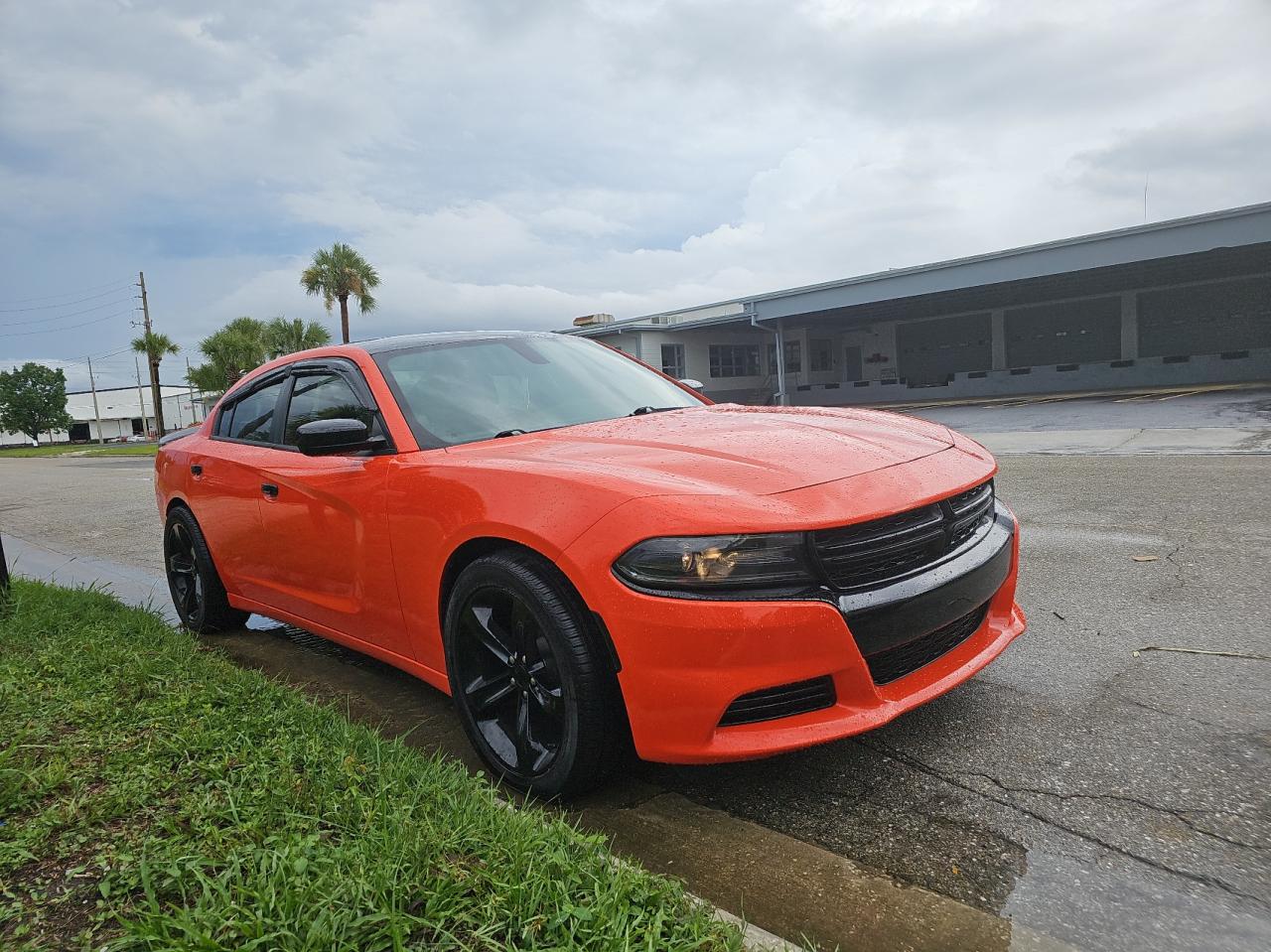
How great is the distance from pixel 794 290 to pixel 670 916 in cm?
2556

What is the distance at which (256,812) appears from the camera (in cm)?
204

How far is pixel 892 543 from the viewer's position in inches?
89.4

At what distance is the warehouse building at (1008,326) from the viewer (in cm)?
2072

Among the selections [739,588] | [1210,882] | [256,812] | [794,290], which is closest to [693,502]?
[739,588]

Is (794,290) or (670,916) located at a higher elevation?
(794,290)

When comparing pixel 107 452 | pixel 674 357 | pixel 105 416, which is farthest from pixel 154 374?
pixel 105 416

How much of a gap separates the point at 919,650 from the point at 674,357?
31713 millimetres

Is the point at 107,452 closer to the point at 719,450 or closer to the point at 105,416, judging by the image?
the point at 719,450

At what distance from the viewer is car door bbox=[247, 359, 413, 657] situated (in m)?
3.03

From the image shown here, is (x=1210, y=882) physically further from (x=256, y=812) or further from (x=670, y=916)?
(x=256, y=812)

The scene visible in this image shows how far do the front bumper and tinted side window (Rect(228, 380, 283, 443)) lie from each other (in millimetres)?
2524

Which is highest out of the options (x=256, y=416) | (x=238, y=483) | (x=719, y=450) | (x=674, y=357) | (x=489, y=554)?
(x=674, y=357)

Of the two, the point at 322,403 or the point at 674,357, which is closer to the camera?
the point at 322,403

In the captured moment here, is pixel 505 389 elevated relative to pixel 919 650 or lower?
elevated
